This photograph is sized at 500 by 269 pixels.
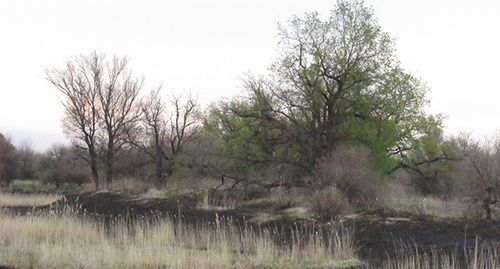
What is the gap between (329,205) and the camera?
12867 millimetres

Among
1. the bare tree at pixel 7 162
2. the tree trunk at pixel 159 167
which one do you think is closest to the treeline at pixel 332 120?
the tree trunk at pixel 159 167

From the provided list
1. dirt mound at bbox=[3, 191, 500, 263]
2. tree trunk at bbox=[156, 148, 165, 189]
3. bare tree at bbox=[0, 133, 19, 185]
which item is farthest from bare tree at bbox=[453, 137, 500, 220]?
bare tree at bbox=[0, 133, 19, 185]

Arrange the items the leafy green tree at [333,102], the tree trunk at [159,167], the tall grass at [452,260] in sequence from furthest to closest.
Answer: the tree trunk at [159,167] → the leafy green tree at [333,102] → the tall grass at [452,260]

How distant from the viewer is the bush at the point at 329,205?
505 inches

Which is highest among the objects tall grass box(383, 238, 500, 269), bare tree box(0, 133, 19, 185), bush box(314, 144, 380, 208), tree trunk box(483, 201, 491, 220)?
bare tree box(0, 133, 19, 185)

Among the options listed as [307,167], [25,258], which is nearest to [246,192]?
[307,167]

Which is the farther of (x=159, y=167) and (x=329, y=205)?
(x=159, y=167)

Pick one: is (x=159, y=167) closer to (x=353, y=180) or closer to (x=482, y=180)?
(x=353, y=180)

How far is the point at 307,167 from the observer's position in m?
20.3

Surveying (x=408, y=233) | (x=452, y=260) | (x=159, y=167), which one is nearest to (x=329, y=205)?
(x=408, y=233)

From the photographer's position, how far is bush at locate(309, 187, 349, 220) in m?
12.8

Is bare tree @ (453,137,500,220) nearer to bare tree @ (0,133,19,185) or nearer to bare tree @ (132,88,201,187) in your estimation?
bare tree @ (132,88,201,187)

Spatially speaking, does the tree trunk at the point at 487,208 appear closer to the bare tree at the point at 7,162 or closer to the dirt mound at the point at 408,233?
the dirt mound at the point at 408,233

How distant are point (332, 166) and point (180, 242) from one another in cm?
677
